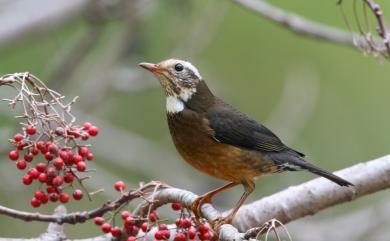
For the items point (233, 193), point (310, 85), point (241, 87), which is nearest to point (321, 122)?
point (310, 85)

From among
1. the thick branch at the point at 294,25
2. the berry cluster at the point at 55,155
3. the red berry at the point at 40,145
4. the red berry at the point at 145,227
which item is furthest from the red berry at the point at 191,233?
the thick branch at the point at 294,25

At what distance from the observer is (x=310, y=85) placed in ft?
31.5

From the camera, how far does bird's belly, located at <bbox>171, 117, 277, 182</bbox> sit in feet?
16.6

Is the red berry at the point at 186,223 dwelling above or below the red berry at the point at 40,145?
below

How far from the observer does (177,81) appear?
5.40 m

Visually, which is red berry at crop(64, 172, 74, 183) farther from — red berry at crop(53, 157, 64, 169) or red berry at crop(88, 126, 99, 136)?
red berry at crop(88, 126, 99, 136)

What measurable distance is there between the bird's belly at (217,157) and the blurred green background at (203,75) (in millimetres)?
2174

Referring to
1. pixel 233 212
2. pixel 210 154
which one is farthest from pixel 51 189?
pixel 210 154

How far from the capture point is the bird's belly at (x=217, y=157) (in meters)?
5.05

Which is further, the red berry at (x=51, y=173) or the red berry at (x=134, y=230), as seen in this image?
the red berry at (x=134, y=230)

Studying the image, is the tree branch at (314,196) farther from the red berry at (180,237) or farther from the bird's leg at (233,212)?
the red berry at (180,237)

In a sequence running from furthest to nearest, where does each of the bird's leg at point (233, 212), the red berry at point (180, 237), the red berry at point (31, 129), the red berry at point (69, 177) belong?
the bird's leg at point (233, 212)
the red berry at point (180, 237)
the red berry at point (69, 177)
the red berry at point (31, 129)

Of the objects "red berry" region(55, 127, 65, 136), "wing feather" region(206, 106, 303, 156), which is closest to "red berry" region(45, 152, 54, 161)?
"red berry" region(55, 127, 65, 136)

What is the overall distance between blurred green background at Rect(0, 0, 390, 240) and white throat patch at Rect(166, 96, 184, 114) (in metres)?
2.23
